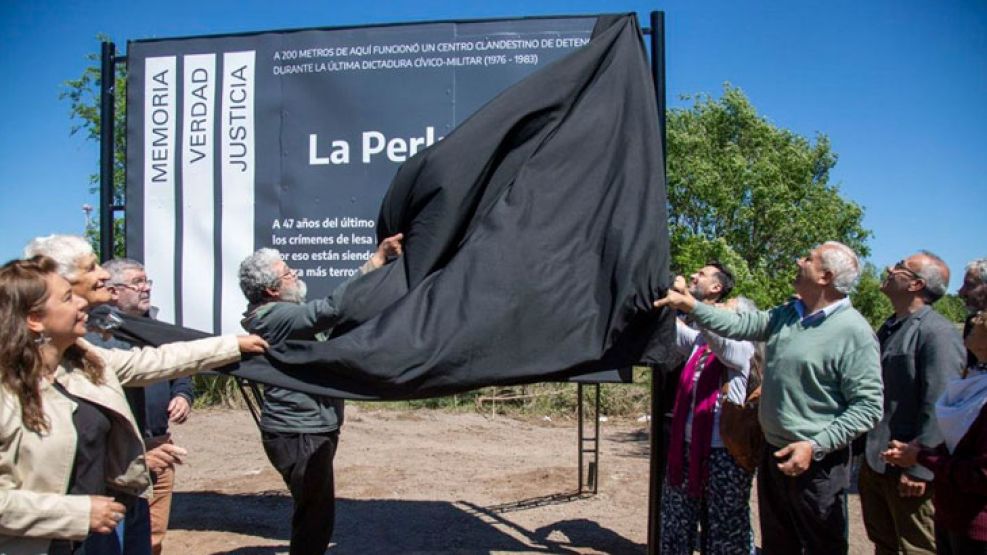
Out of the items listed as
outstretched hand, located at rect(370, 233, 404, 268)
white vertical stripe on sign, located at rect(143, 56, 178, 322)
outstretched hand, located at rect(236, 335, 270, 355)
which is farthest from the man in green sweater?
white vertical stripe on sign, located at rect(143, 56, 178, 322)

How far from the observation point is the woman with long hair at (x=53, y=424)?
95.6 inches

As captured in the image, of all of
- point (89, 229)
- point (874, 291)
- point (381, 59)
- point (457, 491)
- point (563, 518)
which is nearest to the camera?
point (381, 59)

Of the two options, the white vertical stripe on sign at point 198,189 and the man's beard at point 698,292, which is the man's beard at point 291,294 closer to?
the white vertical stripe on sign at point 198,189

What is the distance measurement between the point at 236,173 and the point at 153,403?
1717 mm

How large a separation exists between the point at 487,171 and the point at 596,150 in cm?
49

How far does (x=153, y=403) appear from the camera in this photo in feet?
14.1

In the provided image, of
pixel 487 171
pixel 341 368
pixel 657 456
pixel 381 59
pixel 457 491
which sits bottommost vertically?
pixel 457 491

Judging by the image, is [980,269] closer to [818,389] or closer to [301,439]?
[818,389]

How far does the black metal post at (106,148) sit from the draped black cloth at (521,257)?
2.67 meters

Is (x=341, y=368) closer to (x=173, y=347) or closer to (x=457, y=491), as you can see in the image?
(x=173, y=347)

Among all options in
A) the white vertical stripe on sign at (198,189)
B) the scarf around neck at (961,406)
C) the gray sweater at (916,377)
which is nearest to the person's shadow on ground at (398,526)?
the white vertical stripe on sign at (198,189)

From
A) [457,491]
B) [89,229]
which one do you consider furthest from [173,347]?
[89,229]

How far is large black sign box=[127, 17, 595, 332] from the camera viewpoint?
16.8ft

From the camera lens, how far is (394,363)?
9.93 ft
